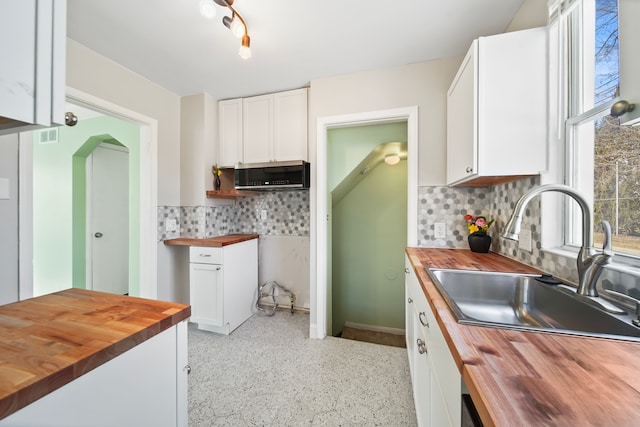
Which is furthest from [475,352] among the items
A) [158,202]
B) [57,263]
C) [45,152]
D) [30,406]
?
[45,152]

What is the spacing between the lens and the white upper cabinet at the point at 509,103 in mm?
1163

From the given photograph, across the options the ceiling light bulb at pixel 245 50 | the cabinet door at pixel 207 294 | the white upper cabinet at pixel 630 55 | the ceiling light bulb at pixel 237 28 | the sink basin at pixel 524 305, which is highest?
the ceiling light bulb at pixel 237 28

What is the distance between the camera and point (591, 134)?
104 centimetres

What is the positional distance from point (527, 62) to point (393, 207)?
2.20 metres

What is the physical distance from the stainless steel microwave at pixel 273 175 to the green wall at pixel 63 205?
1687 millimetres

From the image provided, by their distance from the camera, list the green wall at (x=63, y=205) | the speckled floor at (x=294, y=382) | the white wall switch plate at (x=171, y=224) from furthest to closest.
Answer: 1. the green wall at (x=63, y=205)
2. the white wall switch plate at (x=171, y=224)
3. the speckled floor at (x=294, y=382)

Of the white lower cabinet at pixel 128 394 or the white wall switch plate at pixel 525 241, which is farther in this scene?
the white wall switch plate at pixel 525 241

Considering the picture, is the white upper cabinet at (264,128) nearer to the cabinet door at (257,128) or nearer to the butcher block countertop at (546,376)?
the cabinet door at (257,128)

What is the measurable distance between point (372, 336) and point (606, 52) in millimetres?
3184

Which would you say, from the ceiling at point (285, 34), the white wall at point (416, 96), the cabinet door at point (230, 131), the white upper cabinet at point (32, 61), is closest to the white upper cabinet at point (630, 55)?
the ceiling at point (285, 34)

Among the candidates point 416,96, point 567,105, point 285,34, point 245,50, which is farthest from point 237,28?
point 567,105

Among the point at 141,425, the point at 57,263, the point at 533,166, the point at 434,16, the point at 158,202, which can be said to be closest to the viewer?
the point at 141,425

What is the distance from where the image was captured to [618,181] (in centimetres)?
89

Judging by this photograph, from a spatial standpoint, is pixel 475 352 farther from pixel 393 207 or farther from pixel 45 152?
pixel 45 152
